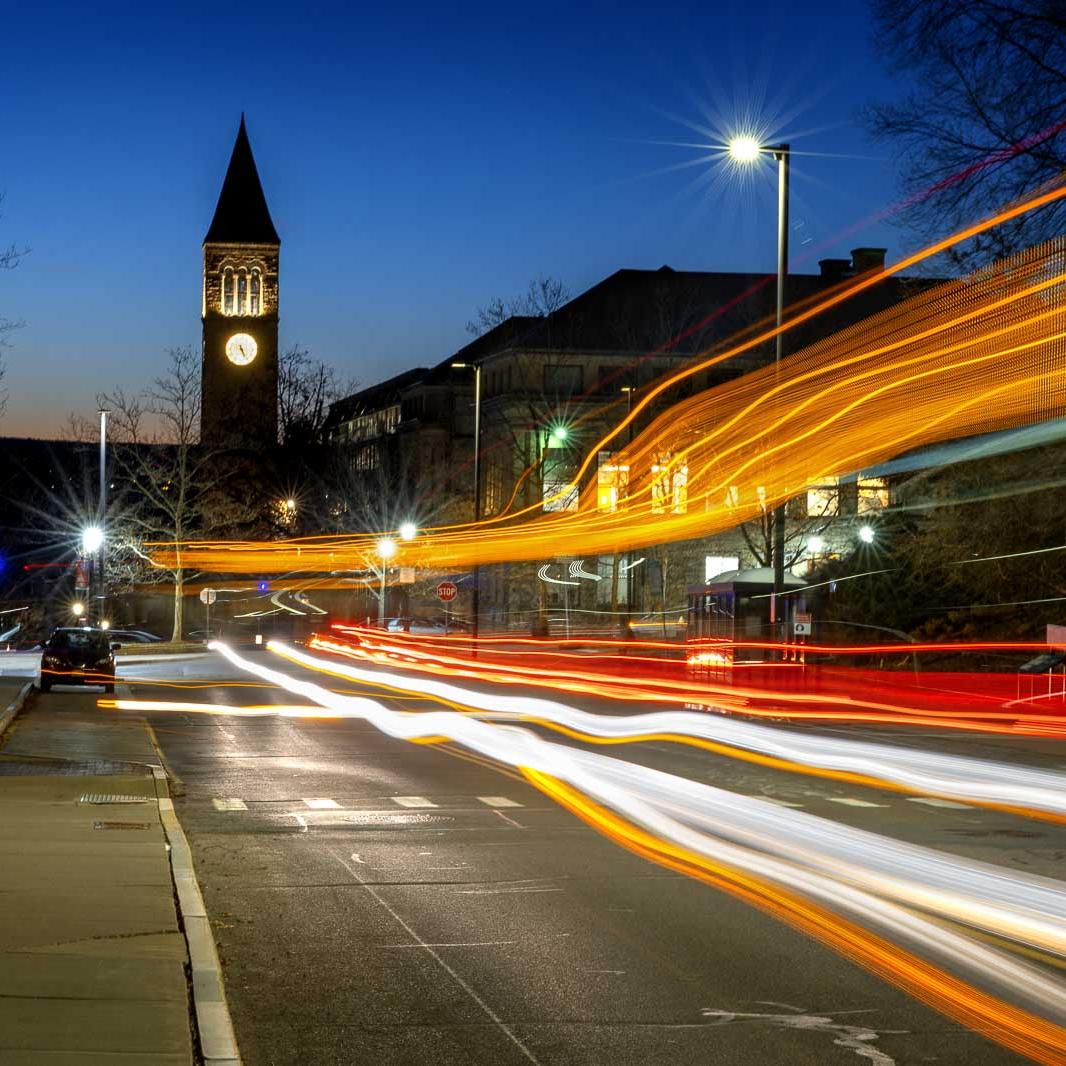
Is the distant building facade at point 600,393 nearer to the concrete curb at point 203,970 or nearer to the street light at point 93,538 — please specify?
the street light at point 93,538

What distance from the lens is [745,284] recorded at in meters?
94.9

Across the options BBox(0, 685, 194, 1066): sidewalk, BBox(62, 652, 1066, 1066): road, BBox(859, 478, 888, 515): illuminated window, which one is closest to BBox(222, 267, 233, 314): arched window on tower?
BBox(859, 478, 888, 515): illuminated window

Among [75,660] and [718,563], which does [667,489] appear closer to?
[718,563]

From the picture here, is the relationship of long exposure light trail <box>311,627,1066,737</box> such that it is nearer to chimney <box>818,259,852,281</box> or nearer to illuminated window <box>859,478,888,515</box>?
illuminated window <box>859,478,888,515</box>

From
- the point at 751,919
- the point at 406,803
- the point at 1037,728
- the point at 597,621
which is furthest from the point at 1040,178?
the point at 597,621

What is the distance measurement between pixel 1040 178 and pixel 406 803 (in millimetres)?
17896

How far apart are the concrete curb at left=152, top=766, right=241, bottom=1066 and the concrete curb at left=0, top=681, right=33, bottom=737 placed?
12999 mm

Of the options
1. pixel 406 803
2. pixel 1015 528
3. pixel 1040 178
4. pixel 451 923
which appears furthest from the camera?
Result: pixel 1015 528

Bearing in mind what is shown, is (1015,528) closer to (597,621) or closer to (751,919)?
(751,919)

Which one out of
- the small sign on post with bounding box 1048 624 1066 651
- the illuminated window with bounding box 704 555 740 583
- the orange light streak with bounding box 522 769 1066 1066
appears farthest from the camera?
the illuminated window with bounding box 704 555 740 583

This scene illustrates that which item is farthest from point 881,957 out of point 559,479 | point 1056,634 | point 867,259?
point 867,259

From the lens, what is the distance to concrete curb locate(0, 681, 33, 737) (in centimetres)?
2495

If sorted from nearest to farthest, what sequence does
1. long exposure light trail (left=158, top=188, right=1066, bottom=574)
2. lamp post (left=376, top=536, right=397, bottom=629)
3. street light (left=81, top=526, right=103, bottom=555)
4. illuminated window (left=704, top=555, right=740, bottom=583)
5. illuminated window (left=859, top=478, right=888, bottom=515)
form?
long exposure light trail (left=158, top=188, right=1066, bottom=574) < street light (left=81, top=526, right=103, bottom=555) < illuminated window (left=859, top=478, right=888, bottom=515) < lamp post (left=376, top=536, right=397, bottom=629) < illuminated window (left=704, top=555, right=740, bottom=583)

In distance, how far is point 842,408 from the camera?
4047 centimetres
